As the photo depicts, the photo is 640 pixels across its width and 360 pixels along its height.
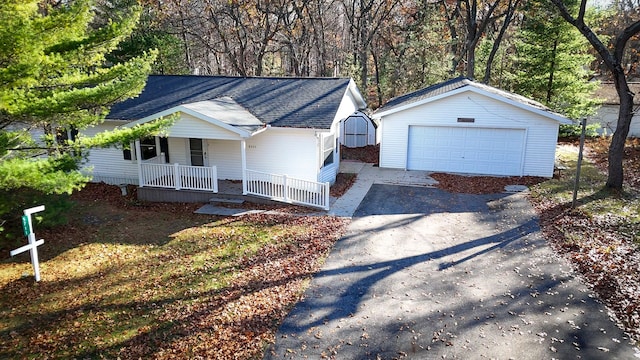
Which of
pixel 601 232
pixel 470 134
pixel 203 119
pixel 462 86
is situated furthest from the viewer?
pixel 470 134

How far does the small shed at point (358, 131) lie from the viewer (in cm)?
2412

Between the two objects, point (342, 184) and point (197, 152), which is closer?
point (197, 152)

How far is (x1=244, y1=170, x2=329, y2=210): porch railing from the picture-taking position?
13.9 metres

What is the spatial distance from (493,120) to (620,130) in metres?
4.69

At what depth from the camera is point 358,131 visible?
24.4 metres

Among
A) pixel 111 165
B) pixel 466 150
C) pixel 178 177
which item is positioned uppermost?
pixel 466 150

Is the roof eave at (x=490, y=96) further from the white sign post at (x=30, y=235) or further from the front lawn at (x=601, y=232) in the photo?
the white sign post at (x=30, y=235)

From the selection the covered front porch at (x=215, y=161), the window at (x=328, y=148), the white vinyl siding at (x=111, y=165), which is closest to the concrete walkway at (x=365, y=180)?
the covered front porch at (x=215, y=161)

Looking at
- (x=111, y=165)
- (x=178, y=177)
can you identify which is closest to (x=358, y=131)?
(x=178, y=177)

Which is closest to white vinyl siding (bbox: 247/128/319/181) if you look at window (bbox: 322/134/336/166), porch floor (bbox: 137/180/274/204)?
window (bbox: 322/134/336/166)

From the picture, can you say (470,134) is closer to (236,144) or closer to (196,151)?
(236,144)

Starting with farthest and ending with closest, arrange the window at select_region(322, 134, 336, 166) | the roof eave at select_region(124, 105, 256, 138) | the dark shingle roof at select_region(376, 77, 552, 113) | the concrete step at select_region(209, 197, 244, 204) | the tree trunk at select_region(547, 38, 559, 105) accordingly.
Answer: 1. the tree trunk at select_region(547, 38, 559, 105)
2. the dark shingle roof at select_region(376, 77, 552, 113)
3. the window at select_region(322, 134, 336, 166)
4. the concrete step at select_region(209, 197, 244, 204)
5. the roof eave at select_region(124, 105, 256, 138)

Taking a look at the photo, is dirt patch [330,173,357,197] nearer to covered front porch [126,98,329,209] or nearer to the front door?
covered front porch [126,98,329,209]

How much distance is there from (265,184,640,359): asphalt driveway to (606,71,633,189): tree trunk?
5.36 metres
